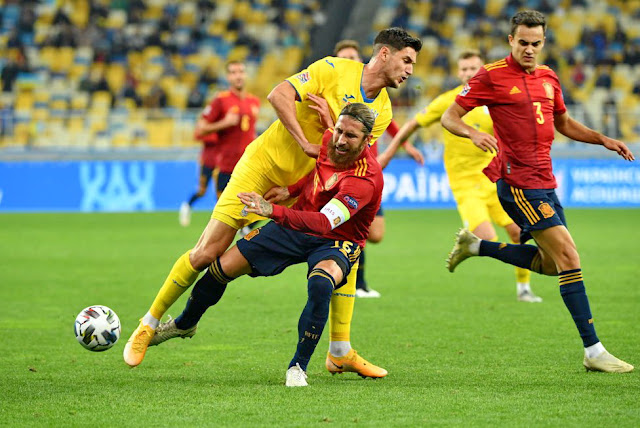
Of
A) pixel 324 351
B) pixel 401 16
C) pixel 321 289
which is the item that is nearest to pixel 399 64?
pixel 321 289

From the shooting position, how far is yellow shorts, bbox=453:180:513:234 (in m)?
10.2

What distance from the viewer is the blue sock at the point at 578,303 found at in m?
6.63

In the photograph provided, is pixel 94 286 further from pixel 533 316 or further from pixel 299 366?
pixel 299 366

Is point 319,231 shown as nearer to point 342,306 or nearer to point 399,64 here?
point 342,306

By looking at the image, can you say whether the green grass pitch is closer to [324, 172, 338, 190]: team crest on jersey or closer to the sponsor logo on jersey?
the sponsor logo on jersey

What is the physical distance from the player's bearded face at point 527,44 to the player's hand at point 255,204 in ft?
7.18

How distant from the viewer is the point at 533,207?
22.6ft

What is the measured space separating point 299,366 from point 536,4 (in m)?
26.7

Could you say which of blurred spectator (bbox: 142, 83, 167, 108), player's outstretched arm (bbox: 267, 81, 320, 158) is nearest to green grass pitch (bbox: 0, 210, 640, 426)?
player's outstretched arm (bbox: 267, 81, 320, 158)

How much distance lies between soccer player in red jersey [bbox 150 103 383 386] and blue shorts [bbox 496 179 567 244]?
1065mm

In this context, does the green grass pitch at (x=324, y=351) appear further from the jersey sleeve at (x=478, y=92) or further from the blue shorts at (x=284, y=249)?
the jersey sleeve at (x=478, y=92)

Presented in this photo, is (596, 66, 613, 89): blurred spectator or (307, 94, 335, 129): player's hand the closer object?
(307, 94, 335, 129): player's hand

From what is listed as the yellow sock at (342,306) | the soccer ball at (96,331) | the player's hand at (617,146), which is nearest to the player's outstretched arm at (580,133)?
the player's hand at (617,146)

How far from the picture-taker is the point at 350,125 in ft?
20.0
